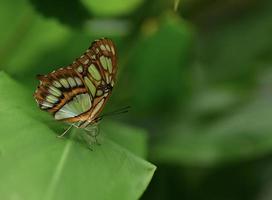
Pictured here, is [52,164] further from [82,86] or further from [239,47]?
[239,47]

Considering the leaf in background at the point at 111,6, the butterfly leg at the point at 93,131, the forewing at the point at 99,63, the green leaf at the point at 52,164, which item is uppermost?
the leaf in background at the point at 111,6

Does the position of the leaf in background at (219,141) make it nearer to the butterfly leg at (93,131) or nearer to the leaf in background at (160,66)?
the leaf in background at (160,66)

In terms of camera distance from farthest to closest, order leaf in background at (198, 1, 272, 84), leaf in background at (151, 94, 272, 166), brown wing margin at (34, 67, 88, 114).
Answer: leaf in background at (198, 1, 272, 84) → leaf in background at (151, 94, 272, 166) → brown wing margin at (34, 67, 88, 114)

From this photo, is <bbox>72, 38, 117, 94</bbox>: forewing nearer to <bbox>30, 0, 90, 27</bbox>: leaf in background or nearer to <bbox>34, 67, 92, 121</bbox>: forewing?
<bbox>34, 67, 92, 121</bbox>: forewing

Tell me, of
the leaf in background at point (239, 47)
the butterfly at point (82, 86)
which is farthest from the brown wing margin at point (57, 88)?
the leaf in background at point (239, 47)

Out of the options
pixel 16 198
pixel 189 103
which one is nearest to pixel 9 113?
pixel 16 198

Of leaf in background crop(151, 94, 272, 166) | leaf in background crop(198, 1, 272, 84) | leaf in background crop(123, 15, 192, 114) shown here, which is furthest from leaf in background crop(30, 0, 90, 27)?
leaf in background crop(198, 1, 272, 84)
